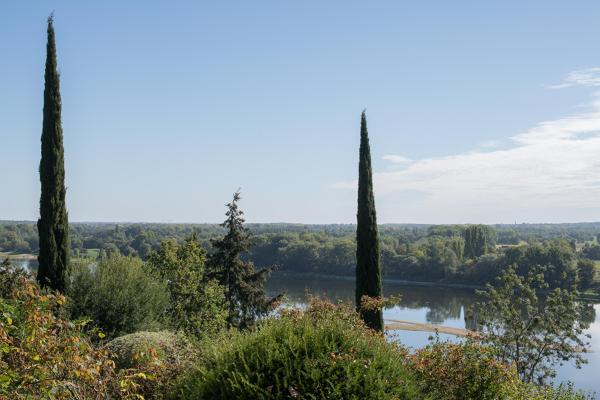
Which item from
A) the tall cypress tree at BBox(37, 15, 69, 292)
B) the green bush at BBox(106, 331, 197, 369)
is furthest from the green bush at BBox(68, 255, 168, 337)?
the green bush at BBox(106, 331, 197, 369)

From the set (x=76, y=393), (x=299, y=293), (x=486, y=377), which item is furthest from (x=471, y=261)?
(x=76, y=393)

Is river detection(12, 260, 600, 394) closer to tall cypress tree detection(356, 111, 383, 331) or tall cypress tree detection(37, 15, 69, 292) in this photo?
tall cypress tree detection(356, 111, 383, 331)

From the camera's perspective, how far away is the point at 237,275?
24.3 metres

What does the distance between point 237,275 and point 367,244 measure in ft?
24.8

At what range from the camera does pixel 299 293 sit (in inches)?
2335

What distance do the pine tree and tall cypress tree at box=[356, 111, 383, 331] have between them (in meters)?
6.27

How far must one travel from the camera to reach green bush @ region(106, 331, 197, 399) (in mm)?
6139

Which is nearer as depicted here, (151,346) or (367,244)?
(151,346)

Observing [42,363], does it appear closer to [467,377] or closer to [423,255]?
[467,377]

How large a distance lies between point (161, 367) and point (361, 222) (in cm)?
1306

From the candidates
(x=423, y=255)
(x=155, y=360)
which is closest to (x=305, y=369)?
(x=155, y=360)

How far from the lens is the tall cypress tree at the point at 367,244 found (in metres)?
18.7

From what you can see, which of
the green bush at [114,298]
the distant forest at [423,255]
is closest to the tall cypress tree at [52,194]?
the green bush at [114,298]

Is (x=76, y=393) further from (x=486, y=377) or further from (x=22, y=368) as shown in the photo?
(x=486, y=377)
